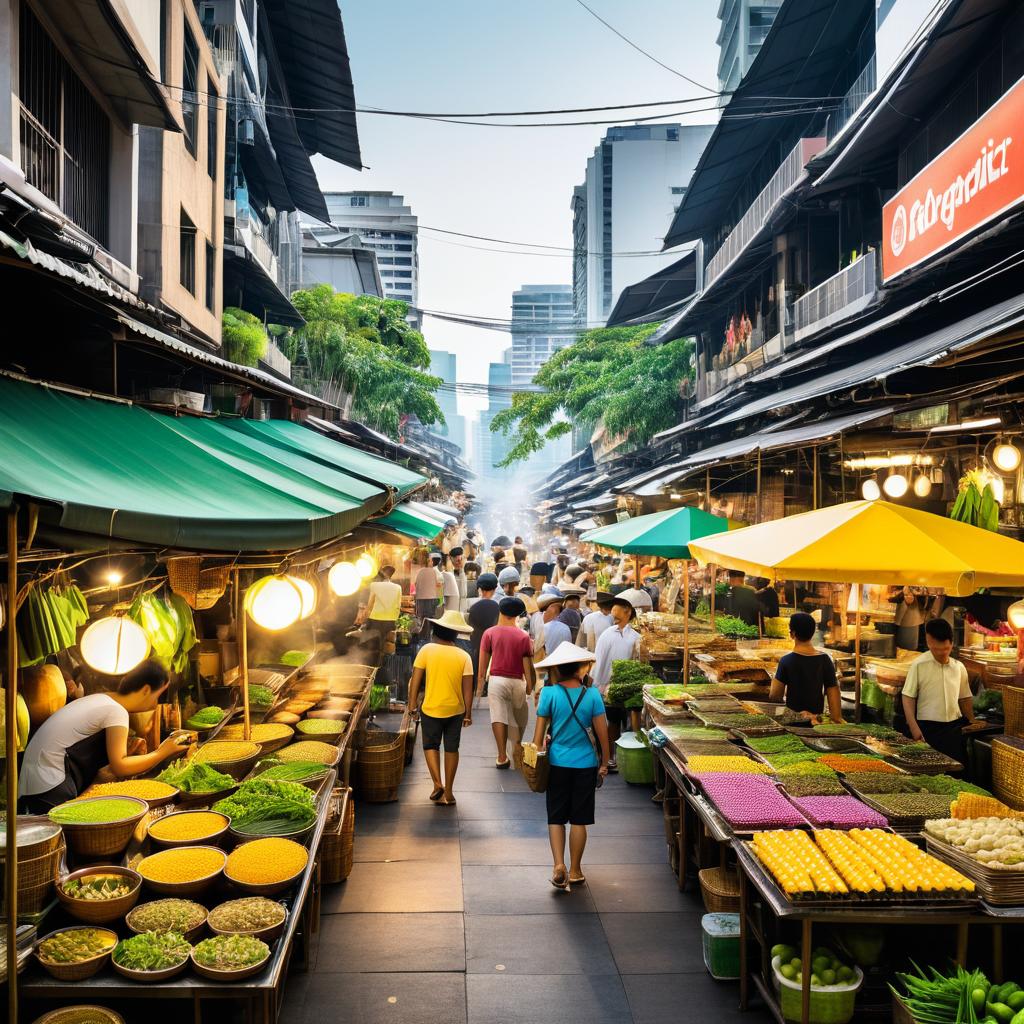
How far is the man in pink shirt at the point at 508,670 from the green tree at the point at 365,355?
64.5 ft

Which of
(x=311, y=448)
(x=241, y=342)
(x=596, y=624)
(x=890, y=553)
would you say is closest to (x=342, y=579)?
(x=311, y=448)

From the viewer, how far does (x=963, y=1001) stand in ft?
11.7

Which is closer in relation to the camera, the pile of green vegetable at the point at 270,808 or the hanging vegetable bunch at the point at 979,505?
the pile of green vegetable at the point at 270,808

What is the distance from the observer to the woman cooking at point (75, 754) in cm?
489

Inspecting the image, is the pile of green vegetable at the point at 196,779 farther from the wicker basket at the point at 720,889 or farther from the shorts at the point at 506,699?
the shorts at the point at 506,699

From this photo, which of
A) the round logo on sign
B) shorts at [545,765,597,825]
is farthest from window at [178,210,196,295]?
shorts at [545,765,597,825]

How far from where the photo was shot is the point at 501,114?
12.1 meters

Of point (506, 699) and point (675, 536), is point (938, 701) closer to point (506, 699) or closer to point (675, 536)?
point (675, 536)

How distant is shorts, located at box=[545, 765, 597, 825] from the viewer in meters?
6.07

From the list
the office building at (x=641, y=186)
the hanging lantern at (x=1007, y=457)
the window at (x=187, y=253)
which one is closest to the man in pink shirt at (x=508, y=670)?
the hanging lantern at (x=1007, y=457)

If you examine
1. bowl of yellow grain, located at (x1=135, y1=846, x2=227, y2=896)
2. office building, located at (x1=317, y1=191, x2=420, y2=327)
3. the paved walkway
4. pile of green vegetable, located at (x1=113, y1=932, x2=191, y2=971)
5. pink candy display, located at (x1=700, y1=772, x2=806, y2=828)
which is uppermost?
office building, located at (x1=317, y1=191, x2=420, y2=327)

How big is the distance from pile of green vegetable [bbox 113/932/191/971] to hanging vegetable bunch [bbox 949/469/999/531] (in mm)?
7179

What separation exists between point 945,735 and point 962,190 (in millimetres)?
5624

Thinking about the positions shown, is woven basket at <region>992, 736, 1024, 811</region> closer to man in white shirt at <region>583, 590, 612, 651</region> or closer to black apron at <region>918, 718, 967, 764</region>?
black apron at <region>918, 718, 967, 764</region>
